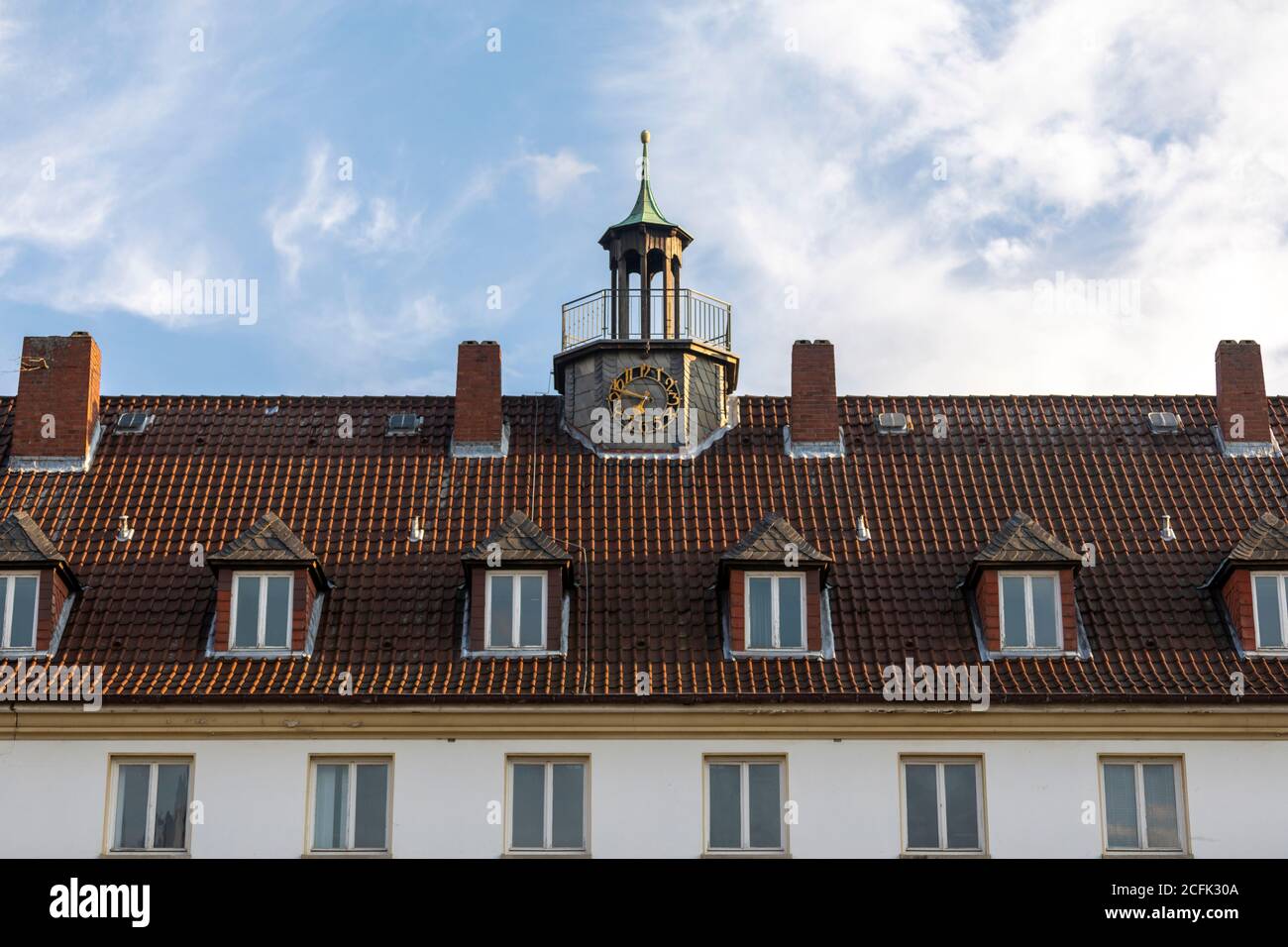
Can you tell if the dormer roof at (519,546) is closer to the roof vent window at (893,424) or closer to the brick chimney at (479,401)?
the brick chimney at (479,401)

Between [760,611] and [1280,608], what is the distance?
807 centimetres

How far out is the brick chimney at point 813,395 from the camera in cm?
3412

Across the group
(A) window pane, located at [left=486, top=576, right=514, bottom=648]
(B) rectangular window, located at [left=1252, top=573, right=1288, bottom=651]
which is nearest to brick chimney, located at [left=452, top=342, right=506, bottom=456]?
(A) window pane, located at [left=486, top=576, right=514, bottom=648]

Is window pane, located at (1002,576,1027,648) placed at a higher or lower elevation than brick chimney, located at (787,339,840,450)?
lower

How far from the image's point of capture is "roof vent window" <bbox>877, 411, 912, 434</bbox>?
34500mm

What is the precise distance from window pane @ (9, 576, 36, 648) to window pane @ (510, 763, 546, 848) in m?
7.89

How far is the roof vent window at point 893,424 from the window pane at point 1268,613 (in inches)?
298

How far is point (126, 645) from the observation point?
94.6 ft

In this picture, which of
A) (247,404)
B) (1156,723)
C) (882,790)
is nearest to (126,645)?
(247,404)

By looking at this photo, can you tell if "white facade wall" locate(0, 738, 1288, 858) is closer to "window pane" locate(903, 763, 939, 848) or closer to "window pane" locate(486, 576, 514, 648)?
"window pane" locate(903, 763, 939, 848)

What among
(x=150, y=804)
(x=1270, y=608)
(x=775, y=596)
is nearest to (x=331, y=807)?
(x=150, y=804)

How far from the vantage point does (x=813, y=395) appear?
34.5m

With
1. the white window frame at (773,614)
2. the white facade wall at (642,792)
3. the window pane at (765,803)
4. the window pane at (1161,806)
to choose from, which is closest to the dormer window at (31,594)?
the white facade wall at (642,792)

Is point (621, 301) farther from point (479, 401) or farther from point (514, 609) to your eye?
point (514, 609)
